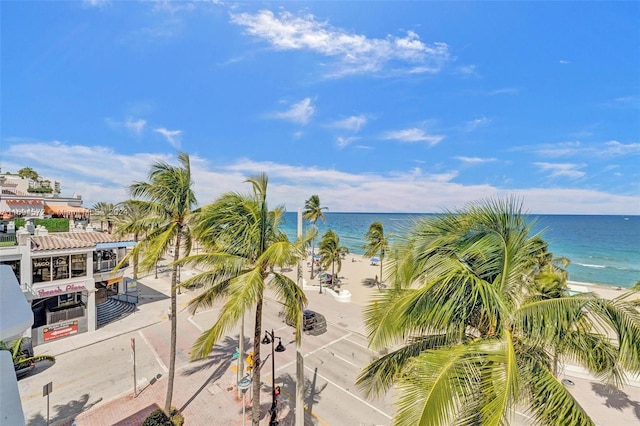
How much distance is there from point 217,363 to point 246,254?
11684 mm

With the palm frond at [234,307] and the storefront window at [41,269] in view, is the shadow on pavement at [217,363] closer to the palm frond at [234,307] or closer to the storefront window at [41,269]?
the palm frond at [234,307]

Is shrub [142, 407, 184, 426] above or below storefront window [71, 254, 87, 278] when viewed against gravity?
below

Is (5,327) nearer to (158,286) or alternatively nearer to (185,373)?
(185,373)

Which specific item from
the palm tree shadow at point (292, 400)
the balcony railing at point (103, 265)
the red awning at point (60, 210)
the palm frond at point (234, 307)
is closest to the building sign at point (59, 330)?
the balcony railing at point (103, 265)

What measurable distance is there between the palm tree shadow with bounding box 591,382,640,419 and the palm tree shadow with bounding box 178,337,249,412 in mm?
18647

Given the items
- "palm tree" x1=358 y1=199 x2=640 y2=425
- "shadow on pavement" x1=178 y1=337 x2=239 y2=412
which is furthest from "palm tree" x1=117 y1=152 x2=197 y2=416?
"palm tree" x1=358 y1=199 x2=640 y2=425

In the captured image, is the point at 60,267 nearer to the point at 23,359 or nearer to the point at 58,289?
the point at 58,289

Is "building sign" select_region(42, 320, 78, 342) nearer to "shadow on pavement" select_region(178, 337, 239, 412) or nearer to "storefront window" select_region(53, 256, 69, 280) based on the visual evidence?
"storefront window" select_region(53, 256, 69, 280)

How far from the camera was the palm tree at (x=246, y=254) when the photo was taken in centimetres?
732

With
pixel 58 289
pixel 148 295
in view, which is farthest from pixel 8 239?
pixel 148 295

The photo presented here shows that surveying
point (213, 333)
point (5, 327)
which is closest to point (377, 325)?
point (213, 333)

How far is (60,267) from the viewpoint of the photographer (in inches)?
722

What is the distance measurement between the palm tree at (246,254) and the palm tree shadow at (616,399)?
52.4 feet

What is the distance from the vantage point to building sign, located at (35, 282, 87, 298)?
56.8ft
